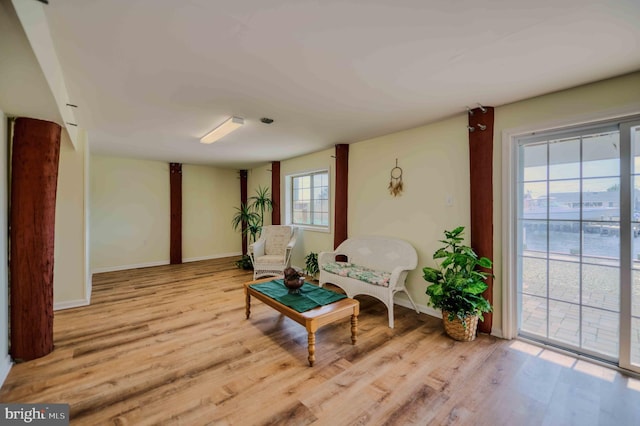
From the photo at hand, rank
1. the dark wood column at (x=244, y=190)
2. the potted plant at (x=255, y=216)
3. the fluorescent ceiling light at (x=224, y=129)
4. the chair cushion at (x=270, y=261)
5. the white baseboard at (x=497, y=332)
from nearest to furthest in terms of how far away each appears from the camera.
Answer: the white baseboard at (x=497, y=332), the fluorescent ceiling light at (x=224, y=129), the chair cushion at (x=270, y=261), the potted plant at (x=255, y=216), the dark wood column at (x=244, y=190)

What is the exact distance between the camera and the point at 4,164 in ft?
6.83

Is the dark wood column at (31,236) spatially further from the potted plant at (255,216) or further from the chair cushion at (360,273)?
the potted plant at (255,216)

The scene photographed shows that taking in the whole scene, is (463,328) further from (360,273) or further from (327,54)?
(327,54)

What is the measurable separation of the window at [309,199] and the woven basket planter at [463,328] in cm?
258

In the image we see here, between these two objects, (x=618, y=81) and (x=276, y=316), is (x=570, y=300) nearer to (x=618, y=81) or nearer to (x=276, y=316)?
(x=618, y=81)

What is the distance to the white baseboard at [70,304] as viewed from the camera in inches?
127

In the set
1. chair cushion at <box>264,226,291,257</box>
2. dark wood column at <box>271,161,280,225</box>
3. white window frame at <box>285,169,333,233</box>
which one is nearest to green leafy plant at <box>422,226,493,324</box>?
white window frame at <box>285,169,333,233</box>

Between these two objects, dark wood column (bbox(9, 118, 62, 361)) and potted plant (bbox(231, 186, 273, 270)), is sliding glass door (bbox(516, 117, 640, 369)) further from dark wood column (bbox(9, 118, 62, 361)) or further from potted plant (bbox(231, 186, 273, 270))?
potted plant (bbox(231, 186, 273, 270))

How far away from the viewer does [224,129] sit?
3211mm

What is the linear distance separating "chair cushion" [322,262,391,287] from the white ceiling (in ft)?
5.89

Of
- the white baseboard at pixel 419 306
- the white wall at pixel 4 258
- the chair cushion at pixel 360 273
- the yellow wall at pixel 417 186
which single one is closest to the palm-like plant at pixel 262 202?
the yellow wall at pixel 417 186

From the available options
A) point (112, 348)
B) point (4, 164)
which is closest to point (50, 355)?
point (112, 348)

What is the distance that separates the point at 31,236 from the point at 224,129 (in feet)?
6.55

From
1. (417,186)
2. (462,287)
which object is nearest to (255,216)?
(417,186)
